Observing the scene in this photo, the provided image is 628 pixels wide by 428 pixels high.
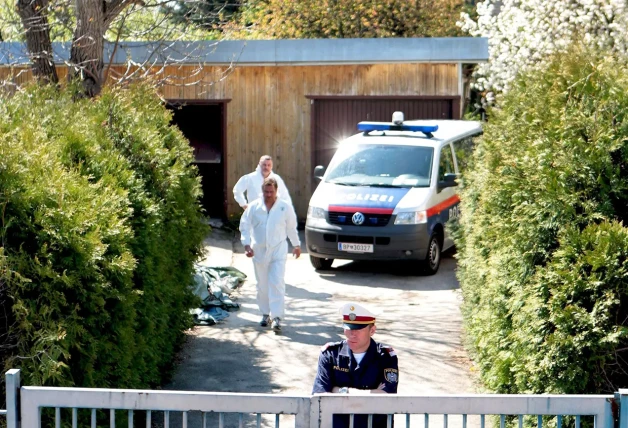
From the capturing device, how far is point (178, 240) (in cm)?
984

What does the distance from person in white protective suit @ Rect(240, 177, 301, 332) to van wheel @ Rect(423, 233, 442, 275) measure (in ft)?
12.6

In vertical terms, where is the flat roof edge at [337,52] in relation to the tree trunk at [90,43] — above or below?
below

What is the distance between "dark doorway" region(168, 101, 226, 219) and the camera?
2060 cm

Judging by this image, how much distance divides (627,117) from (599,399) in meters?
2.74

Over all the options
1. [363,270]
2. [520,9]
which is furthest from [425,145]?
[520,9]

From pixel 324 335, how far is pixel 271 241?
49.1 inches

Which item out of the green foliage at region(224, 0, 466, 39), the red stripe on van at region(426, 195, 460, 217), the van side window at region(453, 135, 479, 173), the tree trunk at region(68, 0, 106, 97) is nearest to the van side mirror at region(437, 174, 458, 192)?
the red stripe on van at region(426, 195, 460, 217)

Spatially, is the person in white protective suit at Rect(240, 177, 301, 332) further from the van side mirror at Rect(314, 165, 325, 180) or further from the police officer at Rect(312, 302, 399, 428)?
the police officer at Rect(312, 302, 399, 428)

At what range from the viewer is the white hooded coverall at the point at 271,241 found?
11398 mm

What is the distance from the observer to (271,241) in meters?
11.4

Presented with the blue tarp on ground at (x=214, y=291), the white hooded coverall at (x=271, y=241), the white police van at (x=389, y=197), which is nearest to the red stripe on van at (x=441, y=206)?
the white police van at (x=389, y=197)

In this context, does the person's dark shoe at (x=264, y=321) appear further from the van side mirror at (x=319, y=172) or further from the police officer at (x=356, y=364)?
the police officer at (x=356, y=364)

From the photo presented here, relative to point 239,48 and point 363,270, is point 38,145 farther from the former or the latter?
point 239,48

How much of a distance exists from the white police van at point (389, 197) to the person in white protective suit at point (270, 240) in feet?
10.4
